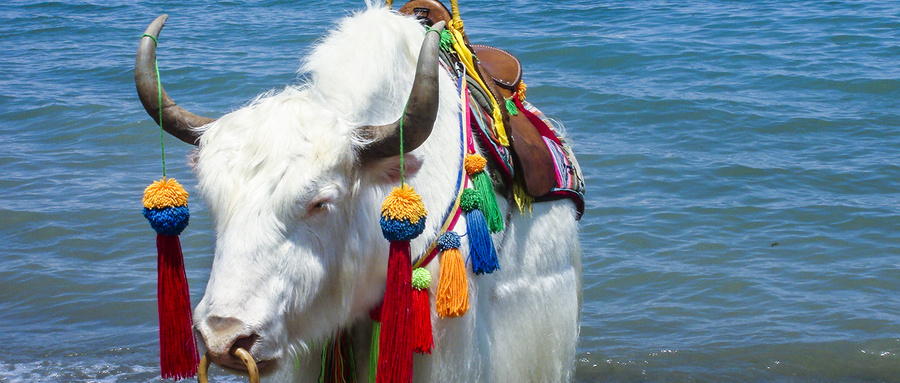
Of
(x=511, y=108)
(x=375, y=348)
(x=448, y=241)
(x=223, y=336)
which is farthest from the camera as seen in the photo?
(x=511, y=108)

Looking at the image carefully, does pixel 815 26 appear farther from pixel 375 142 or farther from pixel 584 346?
pixel 375 142

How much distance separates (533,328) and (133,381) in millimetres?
1982

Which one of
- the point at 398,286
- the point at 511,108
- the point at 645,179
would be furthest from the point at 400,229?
the point at 645,179

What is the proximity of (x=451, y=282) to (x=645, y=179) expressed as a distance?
13.9ft

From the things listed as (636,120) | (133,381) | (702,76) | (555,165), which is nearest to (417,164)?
(555,165)

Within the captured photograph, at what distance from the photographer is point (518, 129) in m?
3.04

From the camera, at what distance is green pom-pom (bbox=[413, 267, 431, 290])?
7.59ft

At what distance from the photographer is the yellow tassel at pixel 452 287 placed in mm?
2320

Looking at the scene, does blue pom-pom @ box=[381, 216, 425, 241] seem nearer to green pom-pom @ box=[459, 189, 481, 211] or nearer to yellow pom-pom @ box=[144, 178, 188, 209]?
green pom-pom @ box=[459, 189, 481, 211]

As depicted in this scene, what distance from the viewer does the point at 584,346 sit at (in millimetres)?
4406

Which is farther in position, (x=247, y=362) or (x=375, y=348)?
(x=375, y=348)

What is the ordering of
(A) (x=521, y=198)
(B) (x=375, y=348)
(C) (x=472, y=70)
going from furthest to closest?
(C) (x=472, y=70), (A) (x=521, y=198), (B) (x=375, y=348)

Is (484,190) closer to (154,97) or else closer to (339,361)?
(339,361)

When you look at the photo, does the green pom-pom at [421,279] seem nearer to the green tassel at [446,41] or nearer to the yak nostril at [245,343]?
the yak nostril at [245,343]
